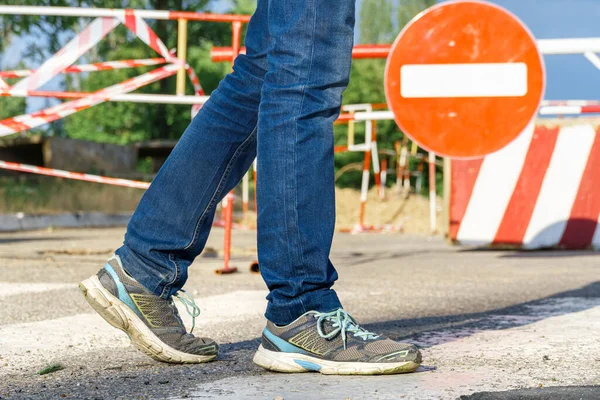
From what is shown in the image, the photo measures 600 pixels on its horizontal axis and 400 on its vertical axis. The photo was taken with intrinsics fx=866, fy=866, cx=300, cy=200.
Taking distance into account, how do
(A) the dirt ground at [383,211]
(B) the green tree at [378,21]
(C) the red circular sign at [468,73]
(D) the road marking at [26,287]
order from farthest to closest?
1. (B) the green tree at [378,21]
2. (A) the dirt ground at [383,211]
3. (C) the red circular sign at [468,73]
4. (D) the road marking at [26,287]

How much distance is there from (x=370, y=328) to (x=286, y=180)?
1002 mm

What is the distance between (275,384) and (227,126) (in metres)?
0.77

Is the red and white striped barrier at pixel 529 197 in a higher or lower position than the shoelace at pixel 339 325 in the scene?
lower

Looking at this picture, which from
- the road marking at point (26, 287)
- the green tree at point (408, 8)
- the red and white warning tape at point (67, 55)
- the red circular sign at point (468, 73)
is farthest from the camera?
the green tree at point (408, 8)

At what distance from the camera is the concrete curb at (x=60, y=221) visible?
Result: 11758 mm

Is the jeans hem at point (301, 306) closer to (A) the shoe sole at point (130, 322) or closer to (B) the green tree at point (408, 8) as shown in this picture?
(A) the shoe sole at point (130, 322)

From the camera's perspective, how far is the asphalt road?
78.0 inches

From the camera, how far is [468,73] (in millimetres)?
4711

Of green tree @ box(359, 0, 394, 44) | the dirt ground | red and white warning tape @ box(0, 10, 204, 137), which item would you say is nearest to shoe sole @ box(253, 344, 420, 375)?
red and white warning tape @ box(0, 10, 204, 137)

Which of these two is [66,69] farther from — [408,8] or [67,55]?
[408,8]

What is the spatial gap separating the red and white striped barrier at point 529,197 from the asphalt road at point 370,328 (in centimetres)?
218

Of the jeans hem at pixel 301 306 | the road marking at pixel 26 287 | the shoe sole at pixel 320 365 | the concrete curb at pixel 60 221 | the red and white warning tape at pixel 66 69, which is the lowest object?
the concrete curb at pixel 60 221

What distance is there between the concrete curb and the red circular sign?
315 inches

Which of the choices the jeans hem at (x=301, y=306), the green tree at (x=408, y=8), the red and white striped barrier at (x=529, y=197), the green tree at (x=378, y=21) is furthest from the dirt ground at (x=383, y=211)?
→ the green tree at (x=378, y=21)
